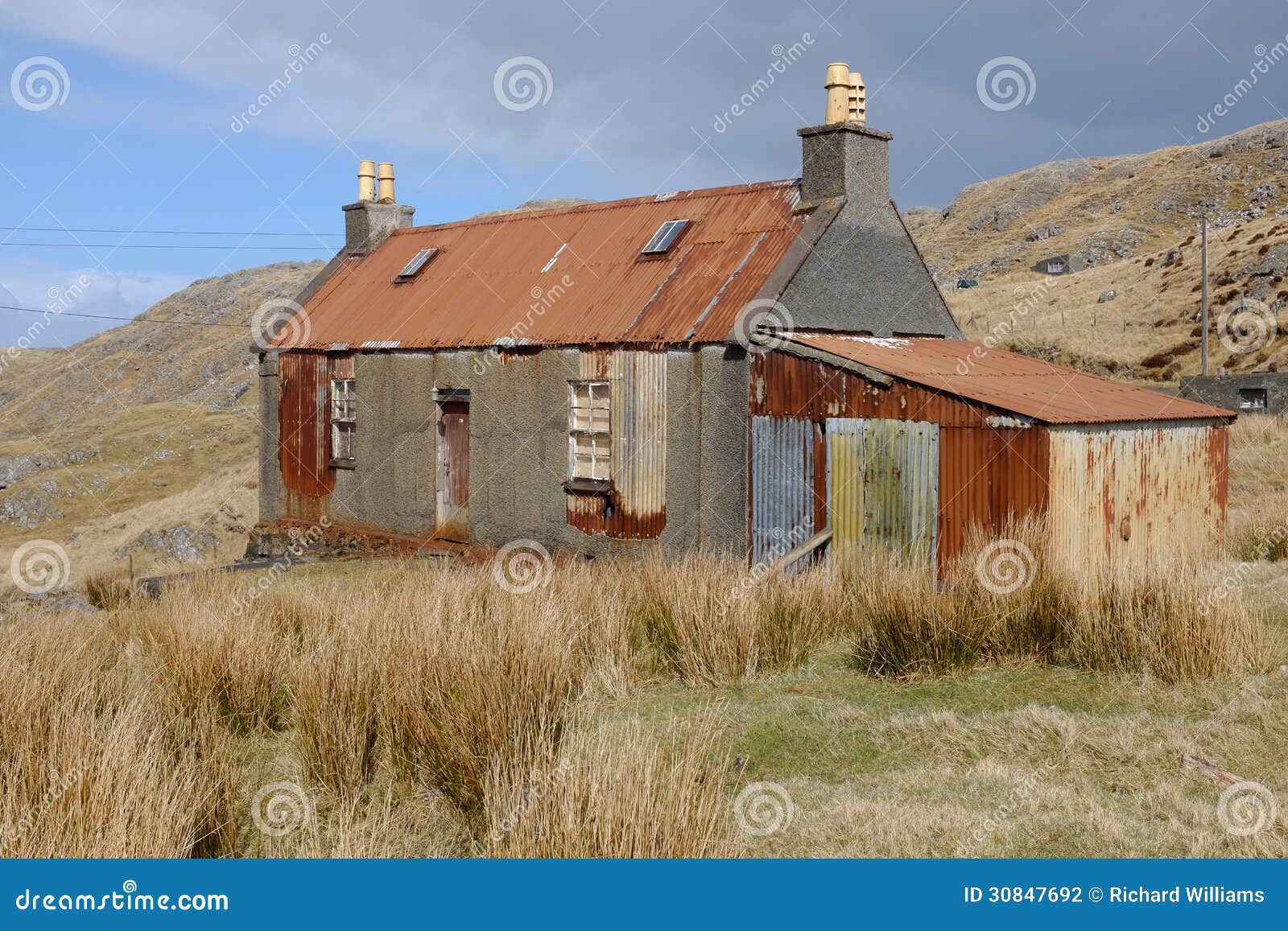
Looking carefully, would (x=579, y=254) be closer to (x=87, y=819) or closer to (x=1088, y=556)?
(x=1088, y=556)

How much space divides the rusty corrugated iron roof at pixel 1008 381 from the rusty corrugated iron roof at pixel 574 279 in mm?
1629

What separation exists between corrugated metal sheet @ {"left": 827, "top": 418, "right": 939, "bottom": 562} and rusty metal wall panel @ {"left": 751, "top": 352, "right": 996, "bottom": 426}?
12 cm

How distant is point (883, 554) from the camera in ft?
32.7

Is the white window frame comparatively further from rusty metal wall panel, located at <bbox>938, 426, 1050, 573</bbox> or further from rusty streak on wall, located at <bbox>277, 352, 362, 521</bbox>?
rusty streak on wall, located at <bbox>277, 352, 362, 521</bbox>

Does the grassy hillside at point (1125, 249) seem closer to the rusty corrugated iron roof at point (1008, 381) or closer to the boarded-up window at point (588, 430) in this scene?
the rusty corrugated iron roof at point (1008, 381)

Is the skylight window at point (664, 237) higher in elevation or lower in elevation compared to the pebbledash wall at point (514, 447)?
higher

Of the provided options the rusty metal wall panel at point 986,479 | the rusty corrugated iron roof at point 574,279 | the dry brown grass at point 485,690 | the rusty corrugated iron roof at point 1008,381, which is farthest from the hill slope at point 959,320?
the rusty metal wall panel at point 986,479

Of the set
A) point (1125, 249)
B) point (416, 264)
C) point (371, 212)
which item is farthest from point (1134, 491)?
point (1125, 249)

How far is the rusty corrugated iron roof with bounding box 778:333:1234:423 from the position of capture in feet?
35.9

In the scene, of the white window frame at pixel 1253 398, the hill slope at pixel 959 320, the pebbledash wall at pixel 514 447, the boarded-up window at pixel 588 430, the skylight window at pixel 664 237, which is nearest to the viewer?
the pebbledash wall at pixel 514 447

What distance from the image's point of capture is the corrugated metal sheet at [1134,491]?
10828 millimetres

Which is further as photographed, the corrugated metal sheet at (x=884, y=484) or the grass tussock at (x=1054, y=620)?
the corrugated metal sheet at (x=884, y=484)

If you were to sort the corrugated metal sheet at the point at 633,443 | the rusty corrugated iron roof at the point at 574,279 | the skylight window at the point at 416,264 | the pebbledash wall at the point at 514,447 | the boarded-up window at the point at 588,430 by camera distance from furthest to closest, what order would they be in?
the skylight window at the point at 416,264 → the boarded-up window at the point at 588,430 → the rusty corrugated iron roof at the point at 574,279 → the corrugated metal sheet at the point at 633,443 → the pebbledash wall at the point at 514,447

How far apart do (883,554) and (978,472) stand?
1433mm
